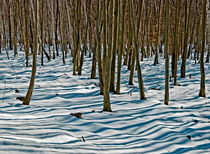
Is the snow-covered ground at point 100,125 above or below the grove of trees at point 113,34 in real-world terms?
below

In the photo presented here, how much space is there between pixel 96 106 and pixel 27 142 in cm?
Result: 263

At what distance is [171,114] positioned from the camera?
455cm

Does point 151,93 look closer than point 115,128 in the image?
No

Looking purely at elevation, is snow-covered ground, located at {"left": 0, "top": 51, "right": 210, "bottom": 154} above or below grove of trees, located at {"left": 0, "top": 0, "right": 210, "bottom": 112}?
below

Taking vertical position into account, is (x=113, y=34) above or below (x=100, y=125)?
above

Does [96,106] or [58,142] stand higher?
[58,142]

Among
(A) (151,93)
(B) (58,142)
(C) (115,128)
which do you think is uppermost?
(B) (58,142)

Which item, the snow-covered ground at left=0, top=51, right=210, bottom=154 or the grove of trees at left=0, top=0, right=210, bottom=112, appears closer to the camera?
the snow-covered ground at left=0, top=51, right=210, bottom=154

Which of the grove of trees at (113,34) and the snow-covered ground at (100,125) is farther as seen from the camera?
the grove of trees at (113,34)

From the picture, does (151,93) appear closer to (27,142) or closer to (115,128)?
(115,128)

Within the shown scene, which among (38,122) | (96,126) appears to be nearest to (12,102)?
(38,122)

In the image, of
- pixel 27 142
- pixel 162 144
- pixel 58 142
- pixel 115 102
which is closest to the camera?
pixel 27 142

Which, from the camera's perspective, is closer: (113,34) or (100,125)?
(100,125)

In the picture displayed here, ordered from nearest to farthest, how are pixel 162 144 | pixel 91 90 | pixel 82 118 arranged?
pixel 162 144, pixel 82 118, pixel 91 90
